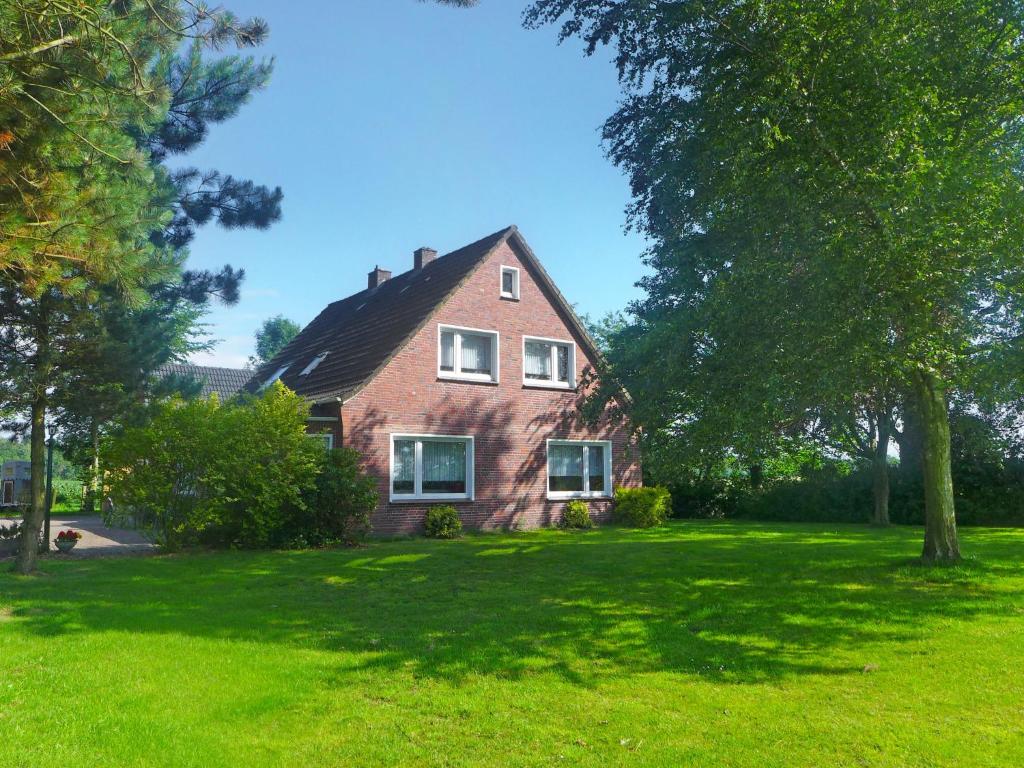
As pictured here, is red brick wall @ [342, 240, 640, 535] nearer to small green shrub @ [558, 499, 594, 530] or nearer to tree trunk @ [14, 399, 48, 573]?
small green shrub @ [558, 499, 594, 530]

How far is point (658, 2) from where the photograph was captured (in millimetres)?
11133

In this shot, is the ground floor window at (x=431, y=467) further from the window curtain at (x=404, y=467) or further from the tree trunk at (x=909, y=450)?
the tree trunk at (x=909, y=450)

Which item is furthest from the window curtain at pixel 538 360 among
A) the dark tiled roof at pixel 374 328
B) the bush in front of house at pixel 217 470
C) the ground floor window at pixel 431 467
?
the bush in front of house at pixel 217 470

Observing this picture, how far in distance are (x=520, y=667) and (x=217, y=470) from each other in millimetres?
10584

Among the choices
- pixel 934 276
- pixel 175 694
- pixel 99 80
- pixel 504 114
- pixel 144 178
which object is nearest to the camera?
pixel 175 694

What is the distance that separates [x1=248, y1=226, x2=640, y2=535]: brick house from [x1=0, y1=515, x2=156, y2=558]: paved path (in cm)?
486

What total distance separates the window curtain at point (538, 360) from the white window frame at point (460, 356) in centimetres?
126

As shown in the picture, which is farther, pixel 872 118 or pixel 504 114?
pixel 504 114

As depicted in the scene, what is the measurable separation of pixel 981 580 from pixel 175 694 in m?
10.5

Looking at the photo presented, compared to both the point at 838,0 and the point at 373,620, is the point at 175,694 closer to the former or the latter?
the point at 373,620

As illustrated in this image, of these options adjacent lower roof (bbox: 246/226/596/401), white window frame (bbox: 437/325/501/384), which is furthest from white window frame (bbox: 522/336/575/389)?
white window frame (bbox: 437/325/501/384)

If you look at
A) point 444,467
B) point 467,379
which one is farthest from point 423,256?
point 444,467

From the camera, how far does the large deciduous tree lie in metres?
9.91

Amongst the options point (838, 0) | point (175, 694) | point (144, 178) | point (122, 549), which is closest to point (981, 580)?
point (838, 0)
